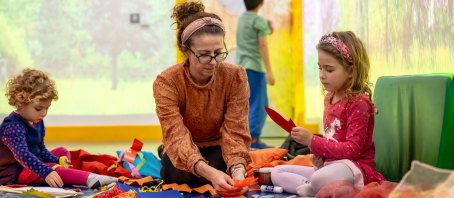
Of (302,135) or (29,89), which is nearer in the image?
(302,135)

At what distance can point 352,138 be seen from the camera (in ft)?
5.38

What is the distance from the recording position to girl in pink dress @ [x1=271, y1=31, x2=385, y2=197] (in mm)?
1634

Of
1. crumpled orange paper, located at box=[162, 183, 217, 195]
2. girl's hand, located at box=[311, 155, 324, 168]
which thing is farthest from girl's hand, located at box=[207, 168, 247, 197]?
girl's hand, located at box=[311, 155, 324, 168]

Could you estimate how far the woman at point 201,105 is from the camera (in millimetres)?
1653

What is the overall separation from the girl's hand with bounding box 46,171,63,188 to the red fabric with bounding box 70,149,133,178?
0.36m

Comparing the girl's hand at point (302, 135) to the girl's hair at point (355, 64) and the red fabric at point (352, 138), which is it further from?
the girl's hair at point (355, 64)

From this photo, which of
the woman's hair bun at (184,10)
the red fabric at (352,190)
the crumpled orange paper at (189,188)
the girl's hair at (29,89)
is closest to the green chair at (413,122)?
the red fabric at (352,190)

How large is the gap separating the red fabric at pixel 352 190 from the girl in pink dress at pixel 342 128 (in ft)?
0.37

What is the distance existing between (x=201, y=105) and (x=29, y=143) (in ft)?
3.27

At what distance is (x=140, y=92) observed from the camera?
446 cm

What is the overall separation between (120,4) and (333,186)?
11.7ft

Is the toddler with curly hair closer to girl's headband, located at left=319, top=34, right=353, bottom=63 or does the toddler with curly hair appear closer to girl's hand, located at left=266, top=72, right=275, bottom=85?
girl's headband, located at left=319, top=34, right=353, bottom=63

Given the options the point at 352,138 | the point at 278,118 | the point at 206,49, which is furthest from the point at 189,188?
the point at 352,138

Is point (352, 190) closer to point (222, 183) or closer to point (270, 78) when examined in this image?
point (222, 183)
